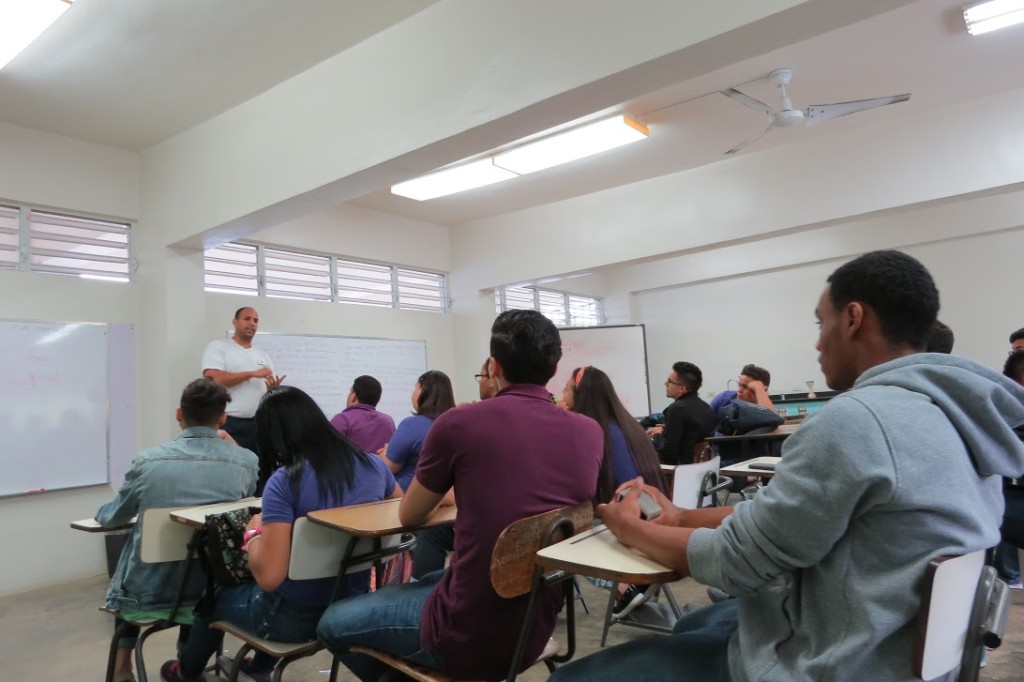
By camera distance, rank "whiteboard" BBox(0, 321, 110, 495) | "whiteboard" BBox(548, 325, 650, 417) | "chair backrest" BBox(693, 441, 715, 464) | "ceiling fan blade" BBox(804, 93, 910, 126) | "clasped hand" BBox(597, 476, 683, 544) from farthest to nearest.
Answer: "whiteboard" BBox(548, 325, 650, 417), "whiteboard" BBox(0, 321, 110, 495), "chair backrest" BBox(693, 441, 715, 464), "ceiling fan blade" BBox(804, 93, 910, 126), "clasped hand" BBox(597, 476, 683, 544)

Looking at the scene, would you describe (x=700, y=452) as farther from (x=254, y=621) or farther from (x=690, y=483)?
(x=254, y=621)

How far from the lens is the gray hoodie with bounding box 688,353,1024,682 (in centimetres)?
89

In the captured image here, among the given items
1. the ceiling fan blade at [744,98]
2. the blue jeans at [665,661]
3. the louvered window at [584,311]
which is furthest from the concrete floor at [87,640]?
the louvered window at [584,311]

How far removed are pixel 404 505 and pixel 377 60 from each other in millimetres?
2863

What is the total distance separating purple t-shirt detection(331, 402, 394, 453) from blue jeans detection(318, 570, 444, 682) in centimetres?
194

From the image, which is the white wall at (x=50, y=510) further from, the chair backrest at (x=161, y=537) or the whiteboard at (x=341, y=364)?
the chair backrest at (x=161, y=537)

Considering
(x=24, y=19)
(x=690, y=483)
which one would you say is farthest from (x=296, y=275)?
(x=690, y=483)

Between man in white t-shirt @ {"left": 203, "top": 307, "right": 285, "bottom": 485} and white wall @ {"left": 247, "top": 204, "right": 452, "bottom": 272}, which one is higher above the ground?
white wall @ {"left": 247, "top": 204, "right": 452, "bottom": 272}

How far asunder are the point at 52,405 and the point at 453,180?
328 cm

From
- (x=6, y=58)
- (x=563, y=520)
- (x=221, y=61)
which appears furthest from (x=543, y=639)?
(x=6, y=58)

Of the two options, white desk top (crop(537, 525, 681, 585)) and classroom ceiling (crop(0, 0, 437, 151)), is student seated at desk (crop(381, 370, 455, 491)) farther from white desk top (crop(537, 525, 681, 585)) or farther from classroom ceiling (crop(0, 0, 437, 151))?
classroom ceiling (crop(0, 0, 437, 151))

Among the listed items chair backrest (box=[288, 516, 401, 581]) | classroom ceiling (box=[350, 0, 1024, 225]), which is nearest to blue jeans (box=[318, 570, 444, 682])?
chair backrest (box=[288, 516, 401, 581])

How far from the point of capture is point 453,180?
216 inches

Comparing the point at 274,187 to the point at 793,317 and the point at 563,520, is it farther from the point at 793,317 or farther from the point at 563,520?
the point at 793,317
